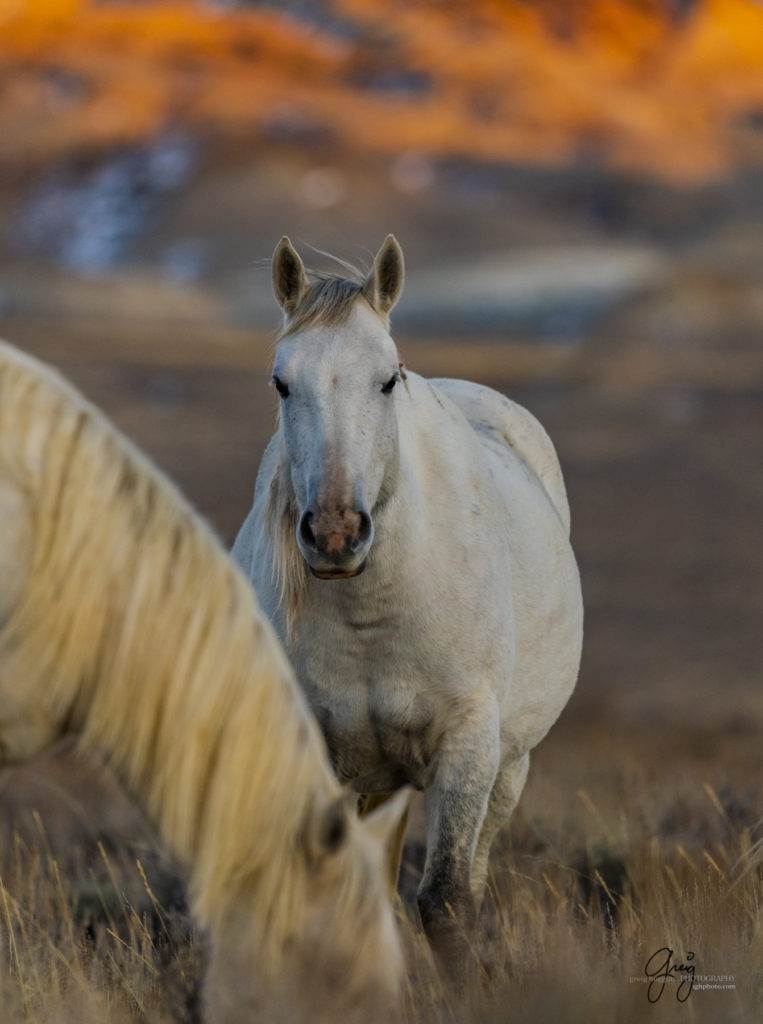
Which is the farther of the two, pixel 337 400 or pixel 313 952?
pixel 337 400

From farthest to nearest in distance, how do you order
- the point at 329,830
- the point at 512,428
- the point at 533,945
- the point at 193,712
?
the point at 512,428, the point at 533,945, the point at 193,712, the point at 329,830

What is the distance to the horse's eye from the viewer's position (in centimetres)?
365

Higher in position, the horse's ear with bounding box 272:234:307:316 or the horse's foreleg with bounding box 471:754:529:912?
the horse's ear with bounding box 272:234:307:316

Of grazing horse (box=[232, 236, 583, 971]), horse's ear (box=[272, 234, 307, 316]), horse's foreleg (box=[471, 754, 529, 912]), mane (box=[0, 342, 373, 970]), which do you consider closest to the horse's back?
grazing horse (box=[232, 236, 583, 971])

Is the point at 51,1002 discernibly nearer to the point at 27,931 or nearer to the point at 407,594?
the point at 27,931

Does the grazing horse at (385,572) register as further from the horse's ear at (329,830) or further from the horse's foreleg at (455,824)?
the horse's ear at (329,830)

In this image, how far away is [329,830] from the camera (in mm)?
2416

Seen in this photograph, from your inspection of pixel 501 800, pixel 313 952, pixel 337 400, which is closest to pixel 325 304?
pixel 337 400

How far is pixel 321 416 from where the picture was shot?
11.4 feet

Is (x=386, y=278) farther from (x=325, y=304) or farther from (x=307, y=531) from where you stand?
(x=307, y=531)

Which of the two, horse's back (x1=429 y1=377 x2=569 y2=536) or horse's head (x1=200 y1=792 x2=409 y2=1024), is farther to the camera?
horse's back (x1=429 y1=377 x2=569 y2=536)

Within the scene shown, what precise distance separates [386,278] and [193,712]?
70.6 inches

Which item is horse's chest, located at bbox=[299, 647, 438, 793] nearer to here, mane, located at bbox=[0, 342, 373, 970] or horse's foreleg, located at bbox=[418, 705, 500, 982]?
horse's foreleg, located at bbox=[418, 705, 500, 982]

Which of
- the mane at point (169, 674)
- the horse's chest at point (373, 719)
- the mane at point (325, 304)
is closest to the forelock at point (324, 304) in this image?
the mane at point (325, 304)
